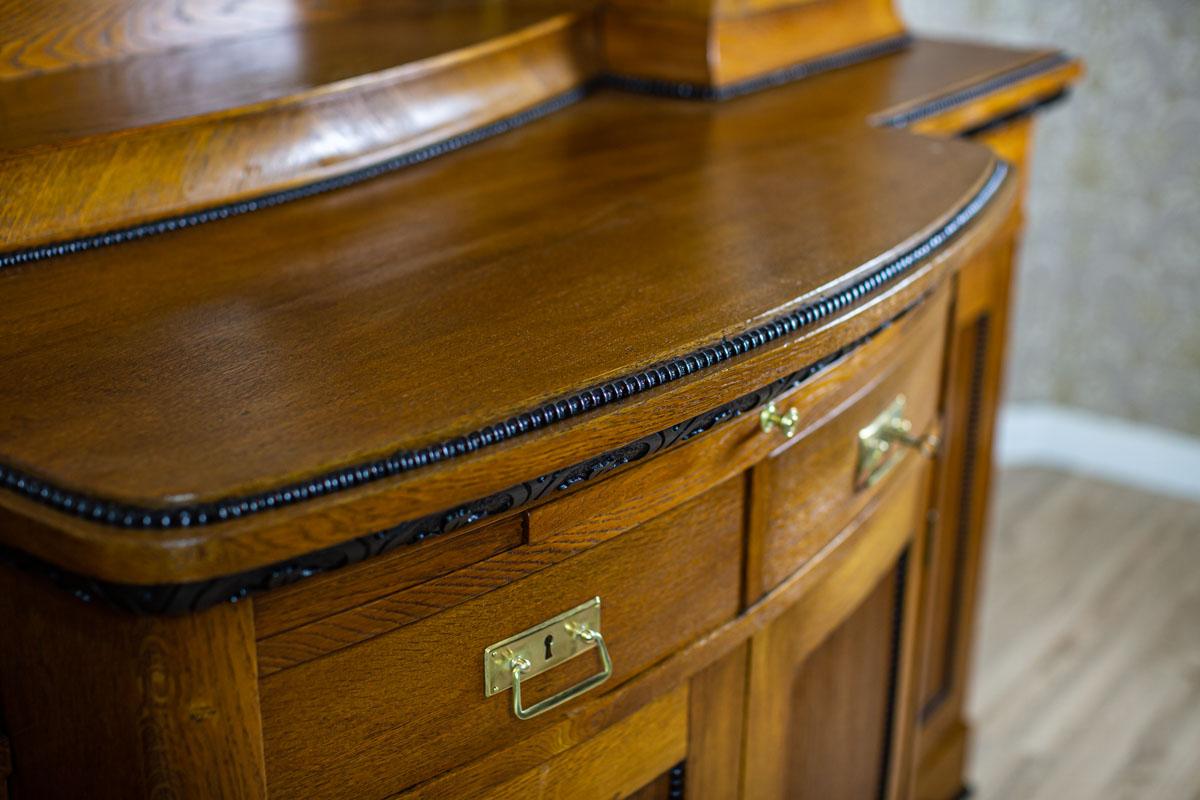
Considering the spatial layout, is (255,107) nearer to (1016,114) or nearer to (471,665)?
(471,665)

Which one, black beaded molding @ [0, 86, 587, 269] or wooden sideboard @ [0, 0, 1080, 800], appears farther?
black beaded molding @ [0, 86, 587, 269]

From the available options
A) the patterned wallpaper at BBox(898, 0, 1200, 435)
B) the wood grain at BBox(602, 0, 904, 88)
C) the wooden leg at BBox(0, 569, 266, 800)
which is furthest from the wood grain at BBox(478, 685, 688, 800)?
the patterned wallpaper at BBox(898, 0, 1200, 435)

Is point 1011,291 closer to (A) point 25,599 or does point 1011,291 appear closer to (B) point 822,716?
(B) point 822,716

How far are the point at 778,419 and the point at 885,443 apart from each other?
200 millimetres

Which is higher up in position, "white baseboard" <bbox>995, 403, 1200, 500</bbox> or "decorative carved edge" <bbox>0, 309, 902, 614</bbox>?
"decorative carved edge" <bbox>0, 309, 902, 614</bbox>

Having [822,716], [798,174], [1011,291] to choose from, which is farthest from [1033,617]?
[798,174]

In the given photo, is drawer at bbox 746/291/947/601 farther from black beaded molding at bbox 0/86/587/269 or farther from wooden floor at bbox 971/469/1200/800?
wooden floor at bbox 971/469/1200/800

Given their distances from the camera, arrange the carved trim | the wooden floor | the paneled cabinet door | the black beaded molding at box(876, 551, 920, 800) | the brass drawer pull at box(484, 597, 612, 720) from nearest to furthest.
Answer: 1. the brass drawer pull at box(484, 597, 612, 720)
2. the paneled cabinet door
3. the black beaded molding at box(876, 551, 920, 800)
4. the carved trim
5. the wooden floor

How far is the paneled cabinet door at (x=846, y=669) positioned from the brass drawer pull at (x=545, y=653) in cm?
16

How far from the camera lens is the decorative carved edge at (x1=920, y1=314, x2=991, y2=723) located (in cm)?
130

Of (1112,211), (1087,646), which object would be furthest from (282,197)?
(1112,211)

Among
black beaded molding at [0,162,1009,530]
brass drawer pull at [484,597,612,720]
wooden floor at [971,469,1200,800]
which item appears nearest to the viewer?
black beaded molding at [0,162,1009,530]

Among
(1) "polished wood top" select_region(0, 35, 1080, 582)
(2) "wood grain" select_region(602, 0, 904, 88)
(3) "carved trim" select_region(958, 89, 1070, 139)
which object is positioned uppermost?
(2) "wood grain" select_region(602, 0, 904, 88)

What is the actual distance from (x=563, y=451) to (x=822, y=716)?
18.3 inches
